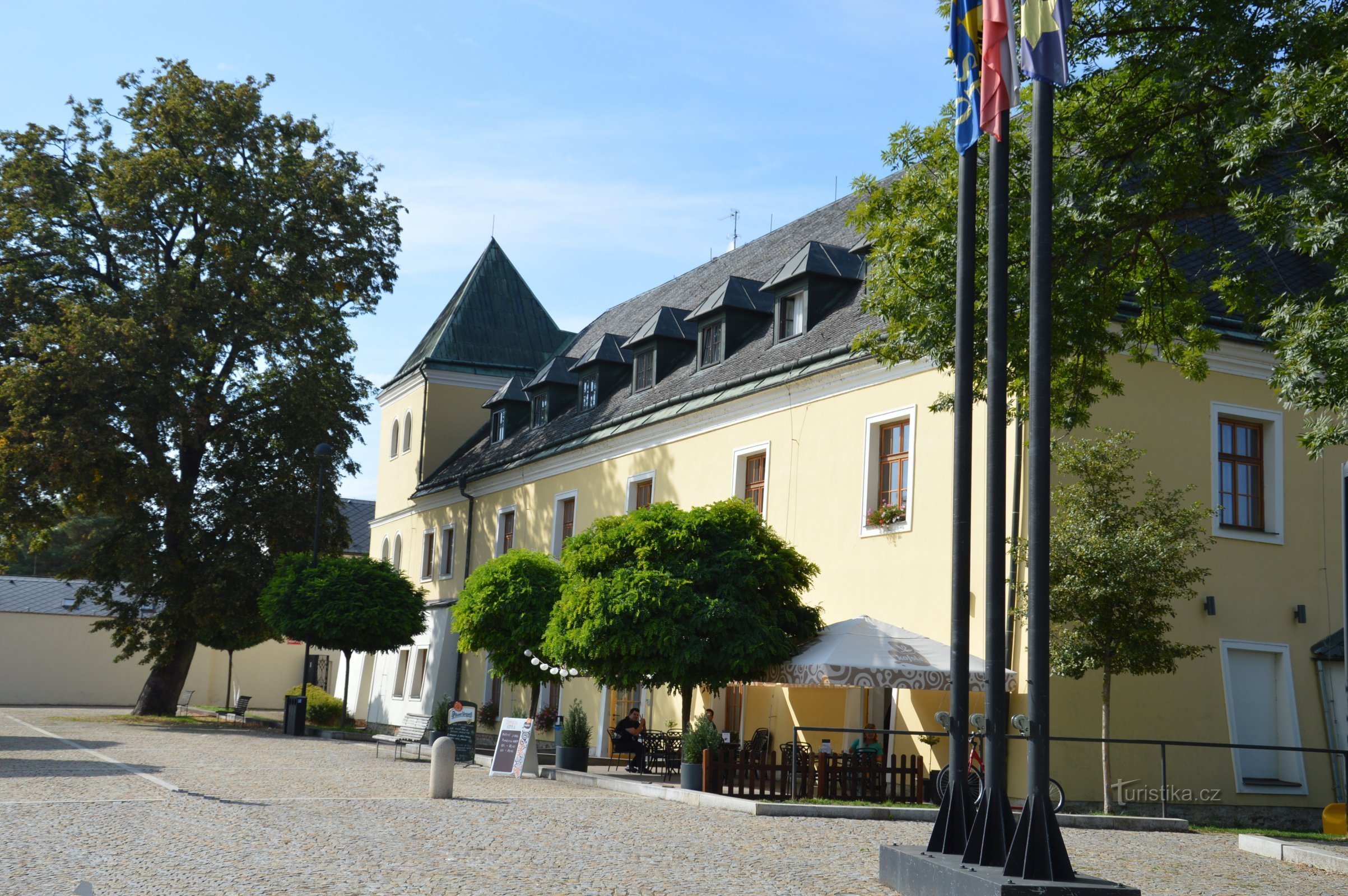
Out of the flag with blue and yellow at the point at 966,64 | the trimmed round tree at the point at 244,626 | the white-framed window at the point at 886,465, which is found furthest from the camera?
the trimmed round tree at the point at 244,626

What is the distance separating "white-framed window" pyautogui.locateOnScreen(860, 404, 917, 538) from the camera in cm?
1973

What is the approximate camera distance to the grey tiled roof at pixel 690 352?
23.0 meters

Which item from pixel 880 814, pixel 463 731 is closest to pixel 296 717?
pixel 463 731

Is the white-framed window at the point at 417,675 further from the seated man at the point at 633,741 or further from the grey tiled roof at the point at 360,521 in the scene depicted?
the grey tiled roof at the point at 360,521

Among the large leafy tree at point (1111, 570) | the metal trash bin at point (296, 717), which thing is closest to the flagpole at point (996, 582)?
the large leafy tree at point (1111, 570)

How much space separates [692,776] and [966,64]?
10.0 m

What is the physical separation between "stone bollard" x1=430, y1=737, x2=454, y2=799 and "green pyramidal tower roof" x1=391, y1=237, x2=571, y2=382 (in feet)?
87.1

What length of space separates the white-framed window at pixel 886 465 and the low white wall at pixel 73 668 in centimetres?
3416

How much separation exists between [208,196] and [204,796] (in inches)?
856

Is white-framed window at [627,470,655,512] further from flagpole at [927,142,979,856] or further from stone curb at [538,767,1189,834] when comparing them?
flagpole at [927,142,979,856]

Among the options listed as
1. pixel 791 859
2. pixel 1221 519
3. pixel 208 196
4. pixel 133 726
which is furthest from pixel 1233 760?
pixel 208 196

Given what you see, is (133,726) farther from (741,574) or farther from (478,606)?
(741,574)

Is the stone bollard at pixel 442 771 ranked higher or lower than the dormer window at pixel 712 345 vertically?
lower

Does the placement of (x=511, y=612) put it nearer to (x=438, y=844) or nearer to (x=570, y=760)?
(x=570, y=760)
